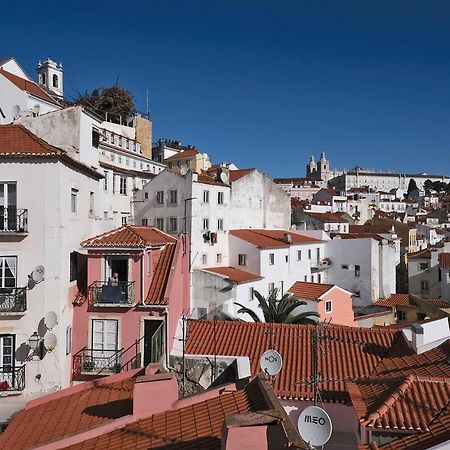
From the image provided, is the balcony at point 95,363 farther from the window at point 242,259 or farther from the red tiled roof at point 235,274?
the window at point 242,259

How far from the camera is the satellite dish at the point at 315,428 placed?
25.6 feet

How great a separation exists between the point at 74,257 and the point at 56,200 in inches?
98.8

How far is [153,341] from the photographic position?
1532 cm

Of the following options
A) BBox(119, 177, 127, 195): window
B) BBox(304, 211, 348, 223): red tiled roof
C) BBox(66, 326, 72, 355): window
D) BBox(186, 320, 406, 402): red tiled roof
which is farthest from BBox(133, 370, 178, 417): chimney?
BBox(304, 211, 348, 223): red tiled roof

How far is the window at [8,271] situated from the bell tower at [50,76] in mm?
45572

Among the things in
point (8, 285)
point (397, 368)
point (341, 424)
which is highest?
point (8, 285)

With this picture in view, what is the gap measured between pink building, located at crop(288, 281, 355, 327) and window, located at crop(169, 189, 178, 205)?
460 inches

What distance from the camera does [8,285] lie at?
15.2 metres

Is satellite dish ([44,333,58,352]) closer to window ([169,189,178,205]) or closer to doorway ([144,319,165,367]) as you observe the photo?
doorway ([144,319,165,367])

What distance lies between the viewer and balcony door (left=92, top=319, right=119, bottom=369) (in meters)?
15.8

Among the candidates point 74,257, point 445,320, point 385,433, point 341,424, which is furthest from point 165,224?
point 385,433

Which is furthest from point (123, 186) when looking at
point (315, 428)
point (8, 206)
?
point (315, 428)

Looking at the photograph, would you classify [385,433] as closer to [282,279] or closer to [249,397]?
[249,397]

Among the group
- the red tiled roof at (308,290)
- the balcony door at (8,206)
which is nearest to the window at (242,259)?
the red tiled roof at (308,290)
